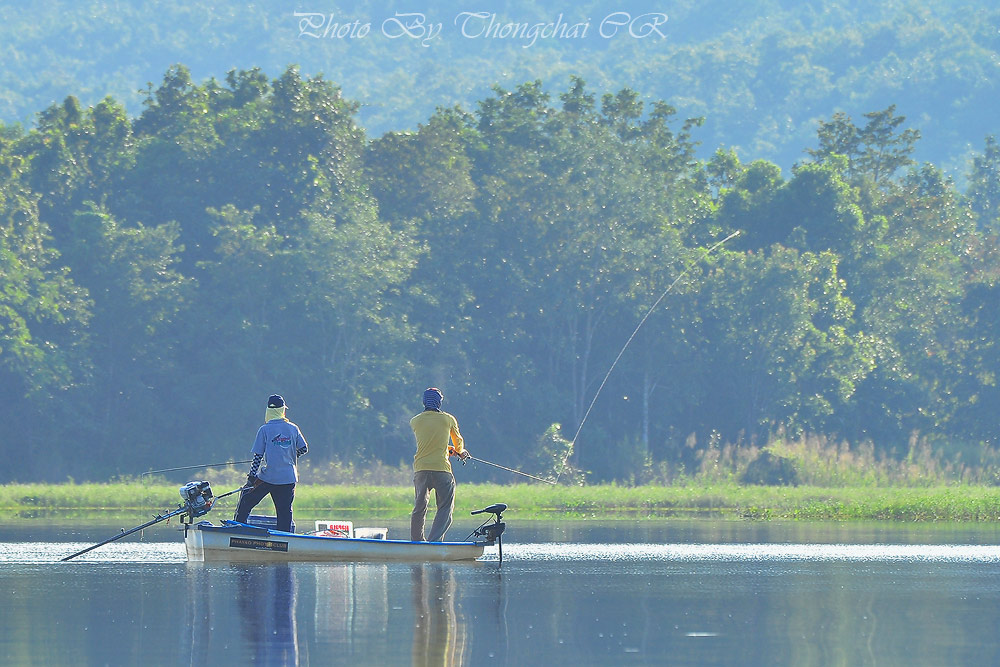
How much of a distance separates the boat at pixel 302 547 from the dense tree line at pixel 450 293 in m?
34.2

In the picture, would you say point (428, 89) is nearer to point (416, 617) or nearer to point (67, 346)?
point (67, 346)

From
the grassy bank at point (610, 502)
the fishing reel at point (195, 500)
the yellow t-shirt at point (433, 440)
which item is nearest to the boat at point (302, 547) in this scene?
the fishing reel at point (195, 500)

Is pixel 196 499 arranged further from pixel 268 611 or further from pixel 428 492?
pixel 268 611

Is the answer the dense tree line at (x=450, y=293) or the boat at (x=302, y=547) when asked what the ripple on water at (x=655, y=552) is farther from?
the dense tree line at (x=450, y=293)

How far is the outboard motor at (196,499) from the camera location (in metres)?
21.2

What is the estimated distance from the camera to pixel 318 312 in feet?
185

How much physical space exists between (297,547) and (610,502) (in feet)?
63.8

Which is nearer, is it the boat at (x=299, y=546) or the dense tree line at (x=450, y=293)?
the boat at (x=299, y=546)

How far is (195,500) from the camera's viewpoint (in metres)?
21.4

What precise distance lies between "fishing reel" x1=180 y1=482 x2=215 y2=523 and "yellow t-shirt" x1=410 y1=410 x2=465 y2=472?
248 cm

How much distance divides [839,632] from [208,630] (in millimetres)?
4681

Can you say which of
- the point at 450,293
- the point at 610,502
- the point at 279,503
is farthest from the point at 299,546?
the point at 450,293

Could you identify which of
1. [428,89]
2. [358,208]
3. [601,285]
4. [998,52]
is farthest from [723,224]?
[428,89]

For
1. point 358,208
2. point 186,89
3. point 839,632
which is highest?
point 186,89
